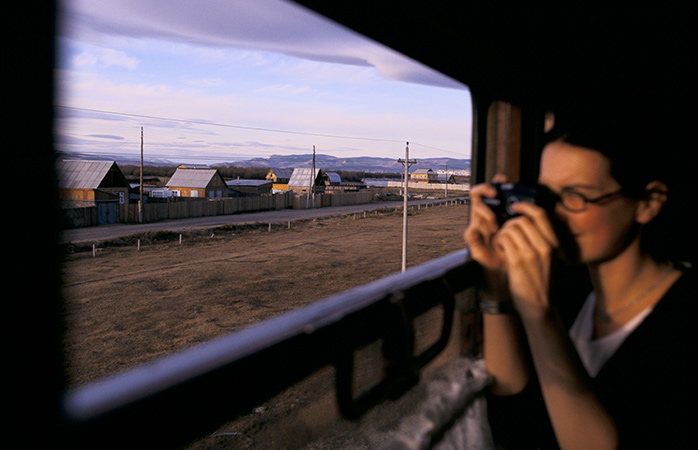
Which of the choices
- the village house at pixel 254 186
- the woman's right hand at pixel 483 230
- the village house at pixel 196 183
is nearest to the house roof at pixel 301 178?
the village house at pixel 254 186

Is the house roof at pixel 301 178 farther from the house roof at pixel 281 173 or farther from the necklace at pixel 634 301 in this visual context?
the necklace at pixel 634 301

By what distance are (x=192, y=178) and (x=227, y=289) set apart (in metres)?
28.1

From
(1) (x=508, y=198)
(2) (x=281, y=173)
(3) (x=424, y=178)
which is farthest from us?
(3) (x=424, y=178)

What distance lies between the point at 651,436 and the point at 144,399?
1.07 metres

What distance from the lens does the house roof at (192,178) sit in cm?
3919

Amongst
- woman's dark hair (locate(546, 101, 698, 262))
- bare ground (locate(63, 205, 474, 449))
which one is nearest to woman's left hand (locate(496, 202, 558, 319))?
woman's dark hair (locate(546, 101, 698, 262))

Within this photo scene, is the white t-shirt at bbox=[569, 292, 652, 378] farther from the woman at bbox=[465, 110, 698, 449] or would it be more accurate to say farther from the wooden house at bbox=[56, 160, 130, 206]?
the wooden house at bbox=[56, 160, 130, 206]

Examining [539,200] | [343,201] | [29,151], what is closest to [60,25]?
[29,151]

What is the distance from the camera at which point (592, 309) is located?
1.52 metres

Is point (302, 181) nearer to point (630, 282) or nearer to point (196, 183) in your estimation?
point (196, 183)

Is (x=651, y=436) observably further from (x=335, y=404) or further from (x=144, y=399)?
(x=144, y=399)

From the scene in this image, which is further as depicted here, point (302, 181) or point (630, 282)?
point (302, 181)

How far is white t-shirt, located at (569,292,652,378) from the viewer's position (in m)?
1.31

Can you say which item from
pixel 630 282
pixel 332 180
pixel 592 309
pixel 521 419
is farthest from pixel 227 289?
pixel 332 180
